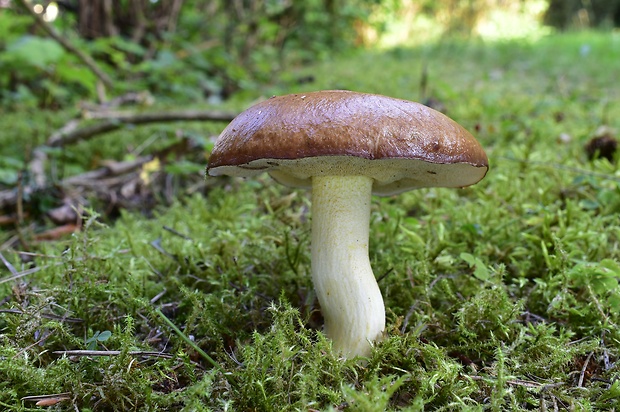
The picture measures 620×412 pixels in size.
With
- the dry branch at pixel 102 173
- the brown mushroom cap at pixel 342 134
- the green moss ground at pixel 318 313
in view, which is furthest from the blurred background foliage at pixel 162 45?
the brown mushroom cap at pixel 342 134

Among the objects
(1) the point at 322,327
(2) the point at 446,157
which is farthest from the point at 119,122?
→ (2) the point at 446,157

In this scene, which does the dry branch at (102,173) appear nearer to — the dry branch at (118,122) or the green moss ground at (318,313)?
the dry branch at (118,122)

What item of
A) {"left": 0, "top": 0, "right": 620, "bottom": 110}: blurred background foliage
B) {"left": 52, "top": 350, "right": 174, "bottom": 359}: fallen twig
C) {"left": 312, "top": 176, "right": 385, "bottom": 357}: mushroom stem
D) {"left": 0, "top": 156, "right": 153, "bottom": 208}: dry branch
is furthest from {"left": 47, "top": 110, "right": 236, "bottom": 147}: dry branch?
{"left": 52, "top": 350, "right": 174, "bottom": 359}: fallen twig

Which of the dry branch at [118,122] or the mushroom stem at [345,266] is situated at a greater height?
the dry branch at [118,122]

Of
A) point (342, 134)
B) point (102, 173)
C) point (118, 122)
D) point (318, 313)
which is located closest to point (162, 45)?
point (118, 122)

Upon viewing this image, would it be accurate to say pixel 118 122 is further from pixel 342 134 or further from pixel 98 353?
pixel 342 134
